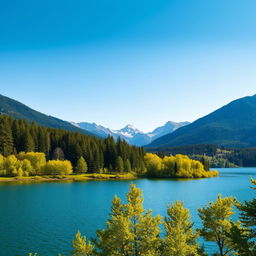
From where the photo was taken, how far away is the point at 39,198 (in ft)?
275

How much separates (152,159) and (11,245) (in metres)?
145

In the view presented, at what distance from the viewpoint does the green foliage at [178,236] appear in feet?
89.8

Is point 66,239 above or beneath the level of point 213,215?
beneath

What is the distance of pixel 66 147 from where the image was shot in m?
186

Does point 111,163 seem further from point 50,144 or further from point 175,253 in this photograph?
point 175,253

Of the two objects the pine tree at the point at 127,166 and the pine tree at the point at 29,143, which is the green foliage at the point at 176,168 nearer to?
the pine tree at the point at 127,166

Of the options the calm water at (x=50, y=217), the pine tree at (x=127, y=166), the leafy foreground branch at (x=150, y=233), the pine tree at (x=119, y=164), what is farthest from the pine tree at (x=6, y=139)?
the leafy foreground branch at (x=150, y=233)

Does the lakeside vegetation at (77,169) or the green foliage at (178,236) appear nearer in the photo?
the green foliage at (178,236)

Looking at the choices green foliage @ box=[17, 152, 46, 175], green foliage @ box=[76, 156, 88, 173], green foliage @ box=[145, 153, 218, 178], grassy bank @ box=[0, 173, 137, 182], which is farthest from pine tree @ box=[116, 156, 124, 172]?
green foliage @ box=[17, 152, 46, 175]

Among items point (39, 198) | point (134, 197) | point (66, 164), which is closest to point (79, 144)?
point (66, 164)

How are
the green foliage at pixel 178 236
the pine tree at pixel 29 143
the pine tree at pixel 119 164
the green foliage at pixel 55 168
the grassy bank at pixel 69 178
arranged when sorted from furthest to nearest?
the pine tree at pixel 119 164 < the pine tree at pixel 29 143 < the green foliage at pixel 55 168 < the grassy bank at pixel 69 178 < the green foliage at pixel 178 236

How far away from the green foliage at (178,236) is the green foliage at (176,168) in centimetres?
14384

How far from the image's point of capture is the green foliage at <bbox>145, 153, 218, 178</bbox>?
6821 inches

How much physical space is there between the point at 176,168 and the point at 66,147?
2902 inches
